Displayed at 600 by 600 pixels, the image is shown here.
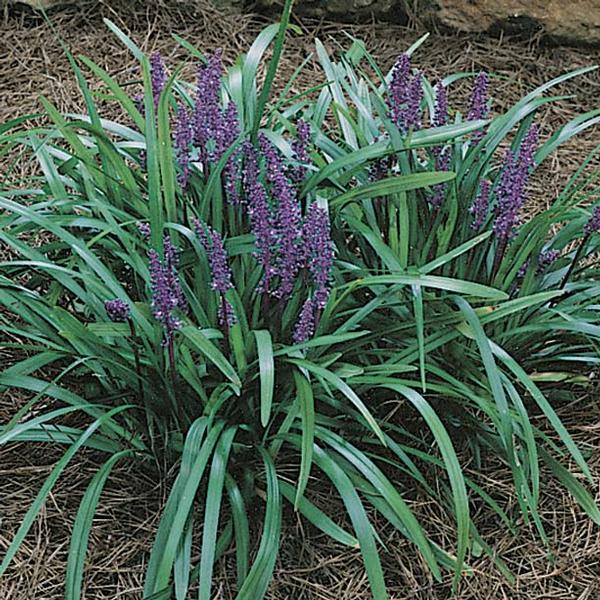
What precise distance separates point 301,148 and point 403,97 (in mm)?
259

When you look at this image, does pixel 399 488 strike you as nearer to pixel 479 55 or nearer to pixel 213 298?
pixel 213 298

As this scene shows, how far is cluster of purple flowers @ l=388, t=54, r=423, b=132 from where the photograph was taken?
2.13 m

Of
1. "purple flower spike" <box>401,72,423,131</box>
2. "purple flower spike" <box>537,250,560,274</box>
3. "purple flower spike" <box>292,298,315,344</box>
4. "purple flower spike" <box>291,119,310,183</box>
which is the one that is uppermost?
"purple flower spike" <box>401,72,423,131</box>

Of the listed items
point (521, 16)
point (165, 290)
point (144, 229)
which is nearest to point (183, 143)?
point (144, 229)

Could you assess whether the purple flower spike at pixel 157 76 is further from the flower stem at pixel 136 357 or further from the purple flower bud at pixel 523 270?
the purple flower bud at pixel 523 270

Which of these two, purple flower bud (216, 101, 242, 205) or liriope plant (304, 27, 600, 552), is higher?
purple flower bud (216, 101, 242, 205)

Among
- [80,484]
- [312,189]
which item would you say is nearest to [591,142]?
[312,189]

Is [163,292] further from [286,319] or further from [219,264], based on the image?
[286,319]

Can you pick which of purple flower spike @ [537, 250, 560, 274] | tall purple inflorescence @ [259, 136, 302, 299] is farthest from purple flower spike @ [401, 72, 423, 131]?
purple flower spike @ [537, 250, 560, 274]

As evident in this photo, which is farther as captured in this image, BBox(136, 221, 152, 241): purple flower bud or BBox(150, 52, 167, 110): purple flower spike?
BBox(150, 52, 167, 110): purple flower spike

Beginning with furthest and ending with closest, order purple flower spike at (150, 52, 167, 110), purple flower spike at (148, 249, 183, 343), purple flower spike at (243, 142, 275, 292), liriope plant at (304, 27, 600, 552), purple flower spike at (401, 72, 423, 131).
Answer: purple flower spike at (150, 52, 167, 110) → purple flower spike at (401, 72, 423, 131) → liriope plant at (304, 27, 600, 552) → purple flower spike at (243, 142, 275, 292) → purple flower spike at (148, 249, 183, 343)

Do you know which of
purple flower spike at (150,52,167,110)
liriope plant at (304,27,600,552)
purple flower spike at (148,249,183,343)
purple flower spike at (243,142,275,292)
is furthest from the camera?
purple flower spike at (150,52,167,110)

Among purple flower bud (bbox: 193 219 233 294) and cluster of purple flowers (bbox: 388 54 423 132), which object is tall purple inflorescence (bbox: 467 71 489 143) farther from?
purple flower bud (bbox: 193 219 233 294)

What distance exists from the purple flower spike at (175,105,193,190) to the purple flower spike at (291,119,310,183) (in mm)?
246
